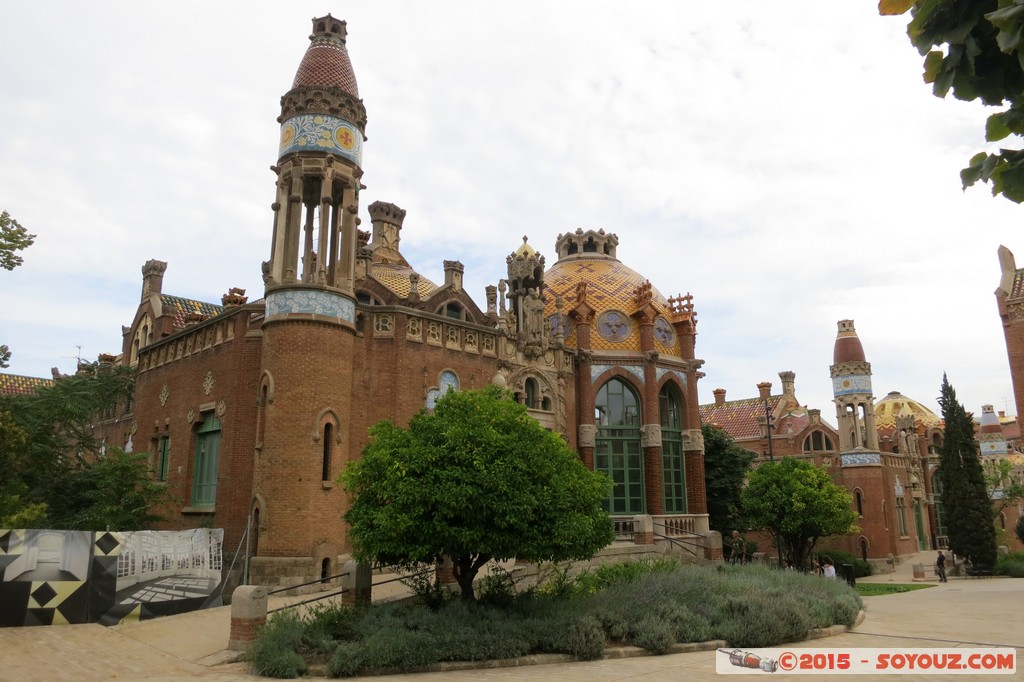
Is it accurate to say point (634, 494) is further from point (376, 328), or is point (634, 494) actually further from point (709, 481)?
point (376, 328)

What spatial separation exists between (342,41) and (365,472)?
1381 centimetres

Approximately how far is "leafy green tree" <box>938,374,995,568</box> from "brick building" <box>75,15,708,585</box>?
14.4 meters

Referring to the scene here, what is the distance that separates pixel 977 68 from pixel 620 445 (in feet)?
79.5

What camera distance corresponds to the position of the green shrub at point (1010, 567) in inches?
1292

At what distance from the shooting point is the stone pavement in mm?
10766

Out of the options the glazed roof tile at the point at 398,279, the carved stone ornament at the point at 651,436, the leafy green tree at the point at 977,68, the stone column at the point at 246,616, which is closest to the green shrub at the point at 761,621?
the stone column at the point at 246,616

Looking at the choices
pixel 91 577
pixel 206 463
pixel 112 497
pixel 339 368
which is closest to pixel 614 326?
pixel 339 368

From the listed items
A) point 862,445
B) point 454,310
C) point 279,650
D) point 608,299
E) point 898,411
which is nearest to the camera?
point 279,650

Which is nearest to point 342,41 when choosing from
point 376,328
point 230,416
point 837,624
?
point 376,328

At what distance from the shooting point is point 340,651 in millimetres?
11094

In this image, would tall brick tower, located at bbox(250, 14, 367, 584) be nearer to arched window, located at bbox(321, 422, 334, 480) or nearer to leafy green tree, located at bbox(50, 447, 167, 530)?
arched window, located at bbox(321, 422, 334, 480)

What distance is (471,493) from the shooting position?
40.9 ft

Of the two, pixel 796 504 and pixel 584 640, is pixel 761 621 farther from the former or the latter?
pixel 796 504

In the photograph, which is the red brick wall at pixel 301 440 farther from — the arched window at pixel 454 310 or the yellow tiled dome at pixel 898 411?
the yellow tiled dome at pixel 898 411
